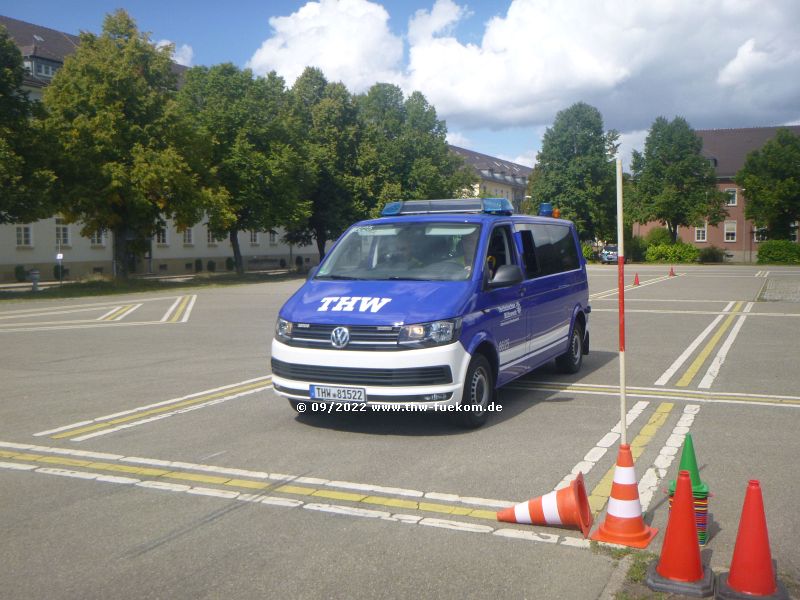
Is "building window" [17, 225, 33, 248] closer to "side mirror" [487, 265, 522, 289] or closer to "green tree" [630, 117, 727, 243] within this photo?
"side mirror" [487, 265, 522, 289]

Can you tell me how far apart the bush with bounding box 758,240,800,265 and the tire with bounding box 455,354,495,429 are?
6541 cm

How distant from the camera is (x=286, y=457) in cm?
680

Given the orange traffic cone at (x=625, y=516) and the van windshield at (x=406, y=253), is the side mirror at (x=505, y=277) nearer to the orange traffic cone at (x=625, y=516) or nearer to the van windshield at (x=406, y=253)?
the van windshield at (x=406, y=253)

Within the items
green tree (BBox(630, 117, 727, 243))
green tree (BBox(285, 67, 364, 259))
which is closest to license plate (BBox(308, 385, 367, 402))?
green tree (BBox(285, 67, 364, 259))

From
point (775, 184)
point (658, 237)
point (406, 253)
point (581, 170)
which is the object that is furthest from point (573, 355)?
point (775, 184)

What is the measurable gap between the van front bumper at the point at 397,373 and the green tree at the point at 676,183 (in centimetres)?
7159

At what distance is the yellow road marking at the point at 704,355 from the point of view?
35.8 ft

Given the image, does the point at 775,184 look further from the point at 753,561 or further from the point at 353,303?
the point at 753,561

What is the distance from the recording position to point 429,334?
23.8ft

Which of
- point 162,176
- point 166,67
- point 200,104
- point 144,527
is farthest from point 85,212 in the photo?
point 144,527

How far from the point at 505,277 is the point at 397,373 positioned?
1.67m

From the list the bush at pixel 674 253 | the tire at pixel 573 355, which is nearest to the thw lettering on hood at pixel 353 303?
the tire at pixel 573 355

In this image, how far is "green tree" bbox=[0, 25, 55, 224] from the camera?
107ft

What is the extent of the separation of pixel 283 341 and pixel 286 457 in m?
1.32
